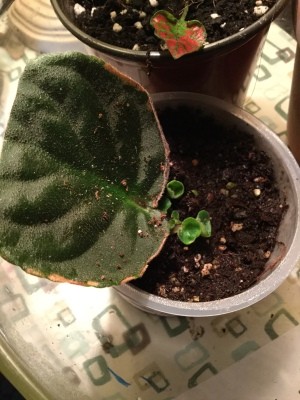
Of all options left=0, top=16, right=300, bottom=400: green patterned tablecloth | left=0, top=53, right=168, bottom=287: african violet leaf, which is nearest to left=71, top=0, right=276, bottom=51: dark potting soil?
left=0, top=53, right=168, bottom=287: african violet leaf

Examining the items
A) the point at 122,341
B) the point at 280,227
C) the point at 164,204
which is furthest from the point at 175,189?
the point at 122,341

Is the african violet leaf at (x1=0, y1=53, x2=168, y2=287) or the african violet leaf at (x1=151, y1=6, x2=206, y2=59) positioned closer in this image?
the african violet leaf at (x1=0, y1=53, x2=168, y2=287)

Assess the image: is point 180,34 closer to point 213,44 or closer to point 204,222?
point 213,44

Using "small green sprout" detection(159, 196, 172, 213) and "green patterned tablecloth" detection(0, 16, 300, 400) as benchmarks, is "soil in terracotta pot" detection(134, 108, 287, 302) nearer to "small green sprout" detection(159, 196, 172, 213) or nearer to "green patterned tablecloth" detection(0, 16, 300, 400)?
"small green sprout" detection(159, 196, 172, 213)

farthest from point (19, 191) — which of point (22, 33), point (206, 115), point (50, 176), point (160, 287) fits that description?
point (22, 33)

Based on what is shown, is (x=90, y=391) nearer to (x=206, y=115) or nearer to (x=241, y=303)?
(x=241, y=303)

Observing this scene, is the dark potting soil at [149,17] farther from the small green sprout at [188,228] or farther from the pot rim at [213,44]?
the small green sprout at [188,228]

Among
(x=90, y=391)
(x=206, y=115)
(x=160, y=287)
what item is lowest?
(x=90, y=391)
